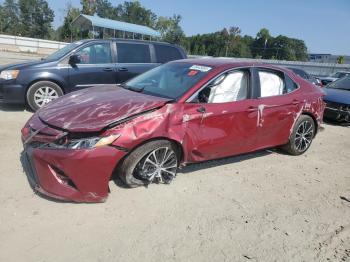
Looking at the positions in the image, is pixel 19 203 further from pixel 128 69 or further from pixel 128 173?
pixel 128 69

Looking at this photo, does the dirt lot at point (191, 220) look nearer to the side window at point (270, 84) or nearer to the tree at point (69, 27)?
the side window at point (270, 84)

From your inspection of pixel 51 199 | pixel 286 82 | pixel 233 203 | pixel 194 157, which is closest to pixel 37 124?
pixel 51 199

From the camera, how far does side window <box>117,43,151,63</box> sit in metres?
8.30

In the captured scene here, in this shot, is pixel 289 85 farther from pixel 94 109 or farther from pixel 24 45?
pixel 24 45

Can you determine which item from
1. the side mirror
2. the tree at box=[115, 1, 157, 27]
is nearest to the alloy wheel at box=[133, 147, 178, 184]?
the side mirror

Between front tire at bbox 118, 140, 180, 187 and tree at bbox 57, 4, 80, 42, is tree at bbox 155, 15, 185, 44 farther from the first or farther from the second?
front tire at bbox 118, 140, 180, 187

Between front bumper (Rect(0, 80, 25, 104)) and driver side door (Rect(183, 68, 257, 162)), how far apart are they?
4578 mm

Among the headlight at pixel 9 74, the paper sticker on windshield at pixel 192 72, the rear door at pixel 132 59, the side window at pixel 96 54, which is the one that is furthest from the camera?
the rear door at pixel 132 59

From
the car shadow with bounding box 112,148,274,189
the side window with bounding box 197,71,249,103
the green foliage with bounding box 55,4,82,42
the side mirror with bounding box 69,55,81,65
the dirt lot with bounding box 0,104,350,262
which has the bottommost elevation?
the dirt lot with bounding box 0,104,350,262

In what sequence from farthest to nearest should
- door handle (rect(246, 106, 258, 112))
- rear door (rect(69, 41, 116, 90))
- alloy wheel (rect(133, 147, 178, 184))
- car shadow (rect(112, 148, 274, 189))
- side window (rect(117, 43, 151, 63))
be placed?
side window (rect(117, 43, 151, 63)) → rear door (rect(69, 41, 116, 90)) → door handle (rect(246, 106, 258, 112)) → car shadow (rect(112, 148, 274, 189)) → alloy wheel (rect(133, 147, 178, 184))

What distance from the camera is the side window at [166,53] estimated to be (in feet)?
29.1

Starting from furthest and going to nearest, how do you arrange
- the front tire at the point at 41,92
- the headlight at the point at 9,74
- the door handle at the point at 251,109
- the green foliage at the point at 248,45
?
the green foliage at the point at 248,45 → the front tire at the point at 41,92 → the headlight at the point at 9,74 → the door handle at the point at 251,109

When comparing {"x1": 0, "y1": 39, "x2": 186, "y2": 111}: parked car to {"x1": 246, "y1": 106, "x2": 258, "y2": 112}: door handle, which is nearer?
{"x1": 246, "y1": 106, "x2": 258, "y2": 112}: door handle

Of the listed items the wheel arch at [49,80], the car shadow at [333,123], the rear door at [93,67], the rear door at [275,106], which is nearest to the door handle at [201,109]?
the rear door at [275,106]
